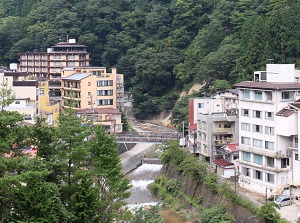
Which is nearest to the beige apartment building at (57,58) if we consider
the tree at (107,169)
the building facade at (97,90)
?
the building facade at (97,90)

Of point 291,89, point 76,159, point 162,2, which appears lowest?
point 76,159

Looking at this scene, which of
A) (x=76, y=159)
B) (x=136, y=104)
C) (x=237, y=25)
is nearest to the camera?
(x=76, y=159)

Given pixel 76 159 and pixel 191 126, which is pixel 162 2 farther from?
pixel 76 159

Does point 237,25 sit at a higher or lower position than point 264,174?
higher

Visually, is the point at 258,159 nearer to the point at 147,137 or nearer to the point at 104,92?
the point at 147,137

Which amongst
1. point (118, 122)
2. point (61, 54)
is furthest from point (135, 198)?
point (61, 54)

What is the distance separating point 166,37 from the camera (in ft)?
223

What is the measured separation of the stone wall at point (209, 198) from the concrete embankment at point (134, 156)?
16.0ft

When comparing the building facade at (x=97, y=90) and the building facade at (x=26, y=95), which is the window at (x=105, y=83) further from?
the building facade at (x=26, y=95)

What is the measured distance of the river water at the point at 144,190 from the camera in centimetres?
3300

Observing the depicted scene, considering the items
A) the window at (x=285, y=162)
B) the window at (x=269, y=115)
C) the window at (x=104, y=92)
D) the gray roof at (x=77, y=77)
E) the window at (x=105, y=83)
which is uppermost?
the gray roof at (x=77, y=77)

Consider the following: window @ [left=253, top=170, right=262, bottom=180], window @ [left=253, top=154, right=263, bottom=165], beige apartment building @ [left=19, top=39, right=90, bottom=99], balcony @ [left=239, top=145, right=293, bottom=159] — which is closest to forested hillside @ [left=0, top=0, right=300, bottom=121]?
beige apartment building @ [left=19, top=39, right=90, bottom=99]

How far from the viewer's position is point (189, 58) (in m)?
59.4

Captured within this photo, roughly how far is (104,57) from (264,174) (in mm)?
41385
